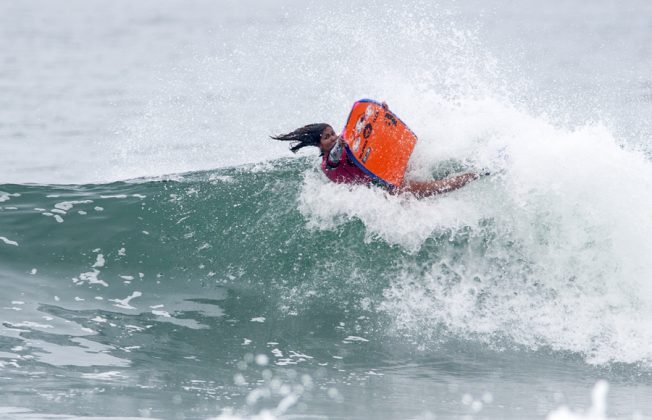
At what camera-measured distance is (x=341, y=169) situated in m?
8.89

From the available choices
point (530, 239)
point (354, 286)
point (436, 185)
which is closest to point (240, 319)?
point (354, 286)

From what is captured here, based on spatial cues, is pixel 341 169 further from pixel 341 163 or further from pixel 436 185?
pixel 436 185

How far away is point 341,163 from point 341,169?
94 millimetres

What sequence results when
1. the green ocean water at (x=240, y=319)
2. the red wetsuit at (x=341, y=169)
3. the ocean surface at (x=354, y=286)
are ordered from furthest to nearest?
the red wetsuit at (x=341, y=169)
the ocean surface at (x=354, y=286)
the green ocean water at (x=240, y=319)

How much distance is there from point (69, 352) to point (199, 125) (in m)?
14.9

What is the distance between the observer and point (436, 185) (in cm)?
874

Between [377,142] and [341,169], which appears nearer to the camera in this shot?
[377,142]

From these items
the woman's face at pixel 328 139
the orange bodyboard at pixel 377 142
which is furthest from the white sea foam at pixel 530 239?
the woman's face at pixel 328 139

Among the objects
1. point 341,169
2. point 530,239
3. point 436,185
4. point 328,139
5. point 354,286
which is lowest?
point 354,286

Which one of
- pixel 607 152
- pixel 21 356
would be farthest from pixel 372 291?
pixel 21 356

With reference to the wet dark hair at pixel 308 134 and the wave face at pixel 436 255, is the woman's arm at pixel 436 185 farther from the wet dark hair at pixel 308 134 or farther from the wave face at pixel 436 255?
the wet dark hair at pixel 308 134

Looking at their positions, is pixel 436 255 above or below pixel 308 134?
below

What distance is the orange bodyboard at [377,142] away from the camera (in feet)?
28.4

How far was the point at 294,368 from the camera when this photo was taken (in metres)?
7.75
